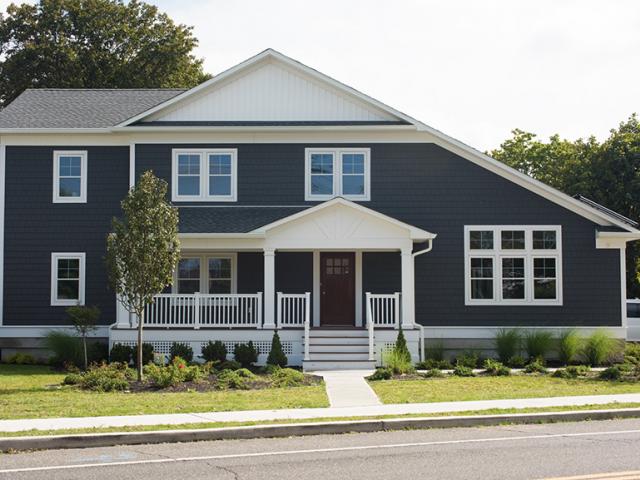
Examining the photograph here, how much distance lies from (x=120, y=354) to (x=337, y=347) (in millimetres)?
5455

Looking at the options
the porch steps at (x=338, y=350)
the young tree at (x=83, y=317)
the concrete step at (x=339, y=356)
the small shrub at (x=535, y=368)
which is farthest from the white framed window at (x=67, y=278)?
the small shrub at (x=535, y=368)

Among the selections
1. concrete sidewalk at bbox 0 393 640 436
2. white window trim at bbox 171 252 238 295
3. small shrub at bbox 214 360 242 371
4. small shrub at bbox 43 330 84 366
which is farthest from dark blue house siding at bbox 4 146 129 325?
concrete sidewalk at bbox 0 393 640 436

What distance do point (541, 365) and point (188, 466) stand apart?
1333cm

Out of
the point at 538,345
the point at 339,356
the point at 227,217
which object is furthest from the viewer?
the point at 227,217

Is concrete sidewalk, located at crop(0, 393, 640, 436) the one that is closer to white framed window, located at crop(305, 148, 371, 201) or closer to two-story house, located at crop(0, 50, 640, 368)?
two-story house, located at crop(0, 50, 640, 368)

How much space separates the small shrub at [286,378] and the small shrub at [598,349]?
868cm

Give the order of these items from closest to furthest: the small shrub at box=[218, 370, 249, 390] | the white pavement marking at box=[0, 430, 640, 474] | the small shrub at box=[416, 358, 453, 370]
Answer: the white pavement marking at box=[0, 430, 640, 474]
the small shrub at box=[218, 370, 249, 390]
the small shrub at box=[416, 358, 453, 370]

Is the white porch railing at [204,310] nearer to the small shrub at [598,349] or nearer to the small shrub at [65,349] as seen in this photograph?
the small shrub at [65,349]

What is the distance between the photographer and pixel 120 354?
21.9m

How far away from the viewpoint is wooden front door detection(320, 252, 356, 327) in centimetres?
2477

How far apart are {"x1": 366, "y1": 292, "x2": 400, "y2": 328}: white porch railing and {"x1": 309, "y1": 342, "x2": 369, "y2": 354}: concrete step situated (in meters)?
0.88

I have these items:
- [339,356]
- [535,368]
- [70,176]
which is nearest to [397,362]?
[339,356]

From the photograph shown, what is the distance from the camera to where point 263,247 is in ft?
75.7

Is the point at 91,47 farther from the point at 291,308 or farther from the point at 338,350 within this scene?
the point at 338,350
